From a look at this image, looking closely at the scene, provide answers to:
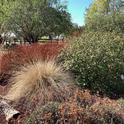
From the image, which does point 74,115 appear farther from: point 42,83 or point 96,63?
point 96,63

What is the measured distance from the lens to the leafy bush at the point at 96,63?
1130 cm

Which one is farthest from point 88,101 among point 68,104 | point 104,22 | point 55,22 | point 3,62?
point 55,22

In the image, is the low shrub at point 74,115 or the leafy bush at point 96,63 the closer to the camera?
the low shrub at point 74,115

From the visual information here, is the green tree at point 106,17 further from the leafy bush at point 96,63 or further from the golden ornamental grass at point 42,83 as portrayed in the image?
the golden ornamental grass at point 42,83

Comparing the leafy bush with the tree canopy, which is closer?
the leafy bush

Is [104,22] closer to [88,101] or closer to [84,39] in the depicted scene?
[84,39]

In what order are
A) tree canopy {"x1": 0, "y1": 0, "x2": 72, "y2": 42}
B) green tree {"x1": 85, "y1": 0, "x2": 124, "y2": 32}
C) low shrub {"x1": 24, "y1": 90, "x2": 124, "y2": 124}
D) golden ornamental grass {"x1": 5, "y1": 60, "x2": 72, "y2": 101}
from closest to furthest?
low shrub {"x1": 24, "y1": 90, "x2": 124, "y2": 124}, golden ornamental grass {"x1": 5, "y1": 60, "x2": 72, "y2": 101}, green tree {"x1": 85, "y1": 0, "x2": 124, "y2": 32}, tree canopy {"x1": 0, "y1": 0, "x2": 72, "y2": 42}

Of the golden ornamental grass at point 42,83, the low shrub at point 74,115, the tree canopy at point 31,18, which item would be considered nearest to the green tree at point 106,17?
the tree canopy at point 31,18

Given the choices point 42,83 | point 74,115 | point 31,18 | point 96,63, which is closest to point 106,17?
point 31,18

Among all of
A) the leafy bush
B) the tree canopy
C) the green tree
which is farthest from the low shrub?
the tree canopy

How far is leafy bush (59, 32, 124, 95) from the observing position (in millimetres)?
11297

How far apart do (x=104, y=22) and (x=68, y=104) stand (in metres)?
29.2

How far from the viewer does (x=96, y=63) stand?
11438mm

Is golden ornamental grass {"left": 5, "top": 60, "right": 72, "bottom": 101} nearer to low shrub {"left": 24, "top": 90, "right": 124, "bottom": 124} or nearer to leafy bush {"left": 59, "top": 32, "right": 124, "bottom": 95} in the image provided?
leafy bush {"left": 59, "top": 32, "right": 124, "bottom": 95}
